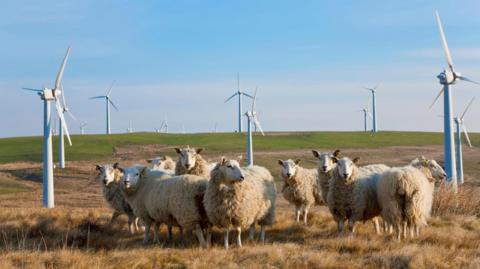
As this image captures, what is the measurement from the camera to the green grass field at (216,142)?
247 feet

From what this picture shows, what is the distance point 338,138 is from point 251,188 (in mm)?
81739

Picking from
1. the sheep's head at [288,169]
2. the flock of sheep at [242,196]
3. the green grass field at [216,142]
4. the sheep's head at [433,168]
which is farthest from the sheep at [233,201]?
the green grass field at [216,142]

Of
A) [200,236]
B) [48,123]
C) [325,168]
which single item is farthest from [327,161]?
[48,123]

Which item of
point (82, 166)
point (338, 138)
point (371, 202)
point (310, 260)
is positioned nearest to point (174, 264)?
point (310, 260)

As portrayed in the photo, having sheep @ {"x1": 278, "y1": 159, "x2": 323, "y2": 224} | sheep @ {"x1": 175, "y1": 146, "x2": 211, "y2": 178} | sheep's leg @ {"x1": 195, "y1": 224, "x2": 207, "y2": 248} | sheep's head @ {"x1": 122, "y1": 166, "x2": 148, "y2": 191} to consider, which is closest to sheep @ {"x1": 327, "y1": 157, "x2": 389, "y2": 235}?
sheep @ {"x1": 278, "y1": 159, "x2": 323, "y2": 224}

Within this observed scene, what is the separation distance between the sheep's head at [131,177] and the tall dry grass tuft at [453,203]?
387 inches

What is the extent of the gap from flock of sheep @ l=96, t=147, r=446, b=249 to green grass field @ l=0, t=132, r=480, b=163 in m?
56.0

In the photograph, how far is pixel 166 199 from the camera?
14633mm

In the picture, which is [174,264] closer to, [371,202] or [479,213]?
[371,202]

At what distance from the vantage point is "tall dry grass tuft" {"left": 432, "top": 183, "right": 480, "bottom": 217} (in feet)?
65.1

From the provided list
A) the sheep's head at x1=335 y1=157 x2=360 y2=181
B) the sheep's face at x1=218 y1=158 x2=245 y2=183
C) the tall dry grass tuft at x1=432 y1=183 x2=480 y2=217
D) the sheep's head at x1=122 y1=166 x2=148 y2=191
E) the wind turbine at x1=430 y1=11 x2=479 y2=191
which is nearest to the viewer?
the sheep's face at x1=218 y1=158 x2=245 y2=183

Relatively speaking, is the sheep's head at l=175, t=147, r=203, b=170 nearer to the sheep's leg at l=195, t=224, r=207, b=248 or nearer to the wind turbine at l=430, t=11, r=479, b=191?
the sheep's leg at l=195, t=224, r=207, b=248

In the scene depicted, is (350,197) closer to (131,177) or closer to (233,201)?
(233,201)

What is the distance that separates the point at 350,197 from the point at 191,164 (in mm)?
4614
